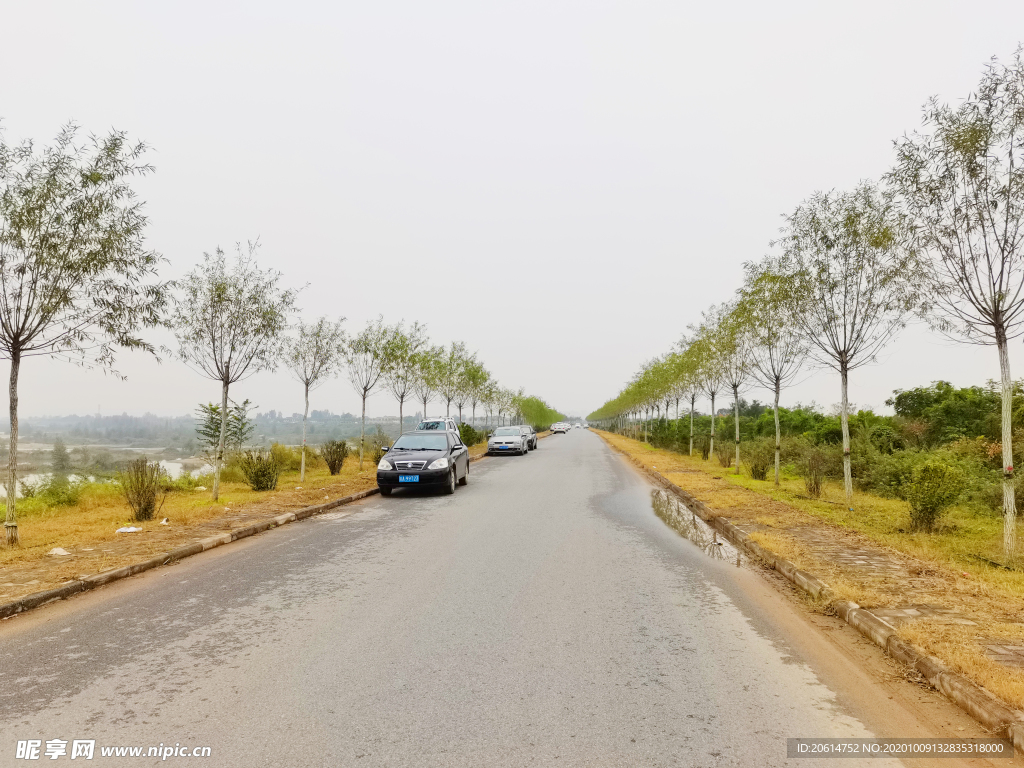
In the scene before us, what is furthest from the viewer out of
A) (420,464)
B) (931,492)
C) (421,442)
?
(421,442)

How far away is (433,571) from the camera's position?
7199mm

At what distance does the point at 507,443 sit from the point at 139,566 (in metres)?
26.7

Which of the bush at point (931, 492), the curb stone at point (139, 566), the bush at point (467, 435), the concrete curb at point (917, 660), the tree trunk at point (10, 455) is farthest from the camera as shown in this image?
the bush at point (467, 435)

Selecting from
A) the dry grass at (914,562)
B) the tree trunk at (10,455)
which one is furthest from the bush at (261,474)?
the dry grass at (914,562)

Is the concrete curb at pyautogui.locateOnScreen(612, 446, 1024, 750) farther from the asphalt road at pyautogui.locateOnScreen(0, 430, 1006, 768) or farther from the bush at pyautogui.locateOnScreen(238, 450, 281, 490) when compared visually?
the bush at pyautogui.locateOnScreen(238, 450, 281, 490)

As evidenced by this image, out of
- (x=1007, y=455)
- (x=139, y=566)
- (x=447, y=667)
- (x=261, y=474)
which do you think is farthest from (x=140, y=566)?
(x=1007, y=455)

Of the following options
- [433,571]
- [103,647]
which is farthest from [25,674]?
[433,571]

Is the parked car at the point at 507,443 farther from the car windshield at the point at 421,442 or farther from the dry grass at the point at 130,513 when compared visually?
the car windshield at the point at 421,442

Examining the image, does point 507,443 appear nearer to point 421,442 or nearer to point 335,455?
point 335,455

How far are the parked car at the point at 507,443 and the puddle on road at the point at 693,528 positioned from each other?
18.2 m

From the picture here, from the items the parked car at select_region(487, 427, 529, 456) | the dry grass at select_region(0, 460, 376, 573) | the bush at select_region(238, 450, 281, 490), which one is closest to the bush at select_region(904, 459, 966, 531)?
the dry grass at select_region(0, 460, 376, 573)

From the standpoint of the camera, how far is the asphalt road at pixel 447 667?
10.7 ft

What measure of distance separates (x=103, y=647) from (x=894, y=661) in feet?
19.7

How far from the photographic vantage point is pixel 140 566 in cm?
734
